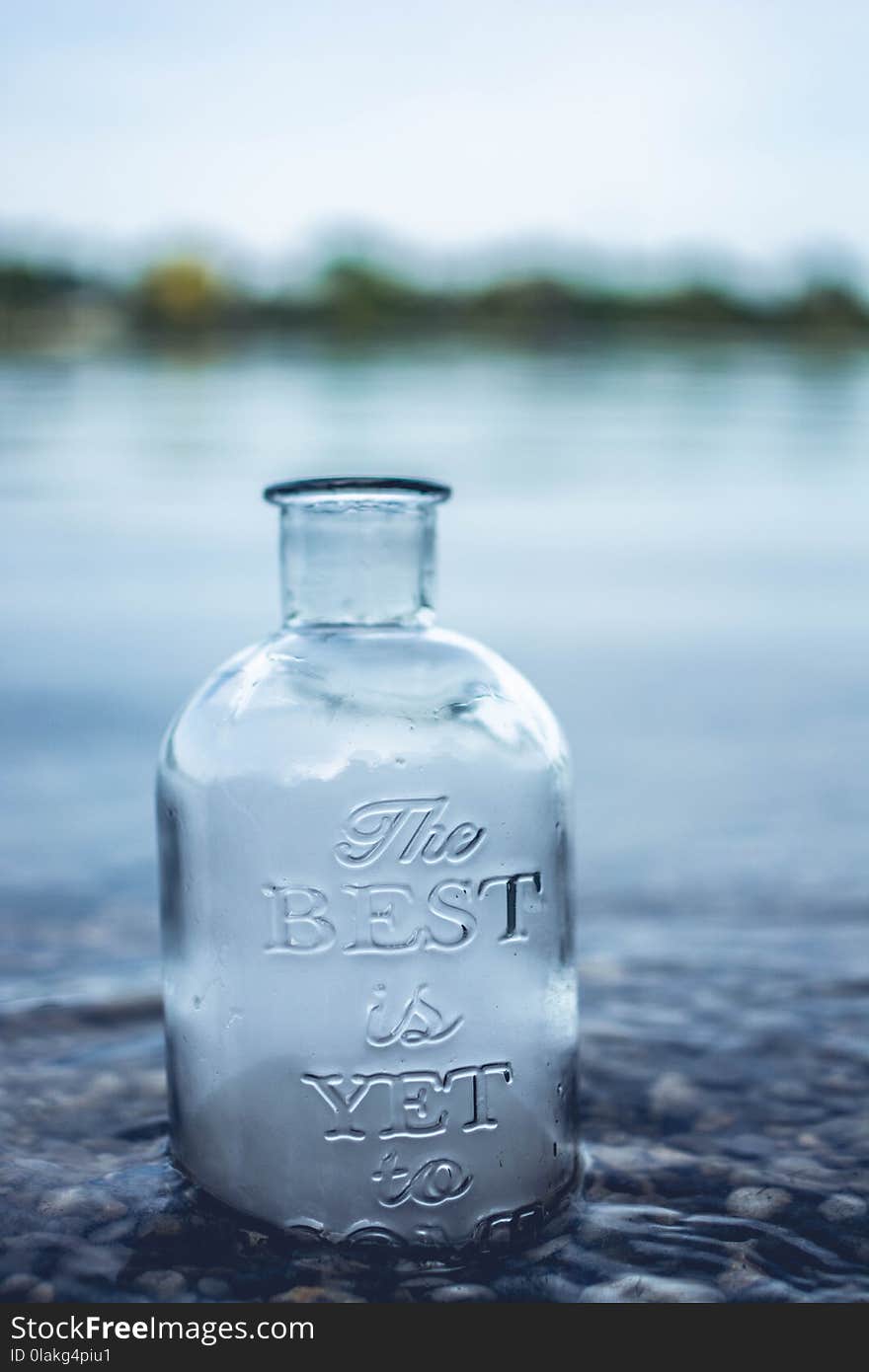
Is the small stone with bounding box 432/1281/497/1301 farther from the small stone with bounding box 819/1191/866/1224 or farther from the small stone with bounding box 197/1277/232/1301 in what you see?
the small stone with bounding box 819/1191/866/1224

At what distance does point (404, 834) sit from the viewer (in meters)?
1.24

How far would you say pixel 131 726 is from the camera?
12.4 feet

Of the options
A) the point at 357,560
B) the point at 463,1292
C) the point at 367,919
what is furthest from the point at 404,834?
the point at 463,1292

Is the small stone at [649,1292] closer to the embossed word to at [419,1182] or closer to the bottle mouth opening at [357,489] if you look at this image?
the embossed word to at [419,1182]

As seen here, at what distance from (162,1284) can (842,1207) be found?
58cm

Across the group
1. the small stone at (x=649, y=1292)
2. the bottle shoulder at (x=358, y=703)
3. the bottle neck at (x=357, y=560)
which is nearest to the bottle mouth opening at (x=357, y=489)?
the bottle neck at (x=357, y=560)

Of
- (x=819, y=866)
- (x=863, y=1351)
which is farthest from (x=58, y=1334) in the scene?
(x=819, y=866)

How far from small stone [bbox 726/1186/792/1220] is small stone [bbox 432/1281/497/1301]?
27 centimetres

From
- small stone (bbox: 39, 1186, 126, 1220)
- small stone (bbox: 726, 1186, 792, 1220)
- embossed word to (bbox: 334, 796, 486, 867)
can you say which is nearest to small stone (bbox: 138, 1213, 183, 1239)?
small stone (bbox: 39, 1186, 126, 1220)

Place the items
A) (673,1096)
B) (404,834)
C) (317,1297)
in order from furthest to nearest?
(673,1096) < (404,834) < (317,1297)

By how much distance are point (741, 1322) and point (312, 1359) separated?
0.32 metres

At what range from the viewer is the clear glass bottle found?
121 centimetres

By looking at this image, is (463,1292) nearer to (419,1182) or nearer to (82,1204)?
(419,1182)

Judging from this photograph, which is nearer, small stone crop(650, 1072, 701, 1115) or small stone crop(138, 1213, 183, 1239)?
small stone crop(138, 1213, 183, 1239)
